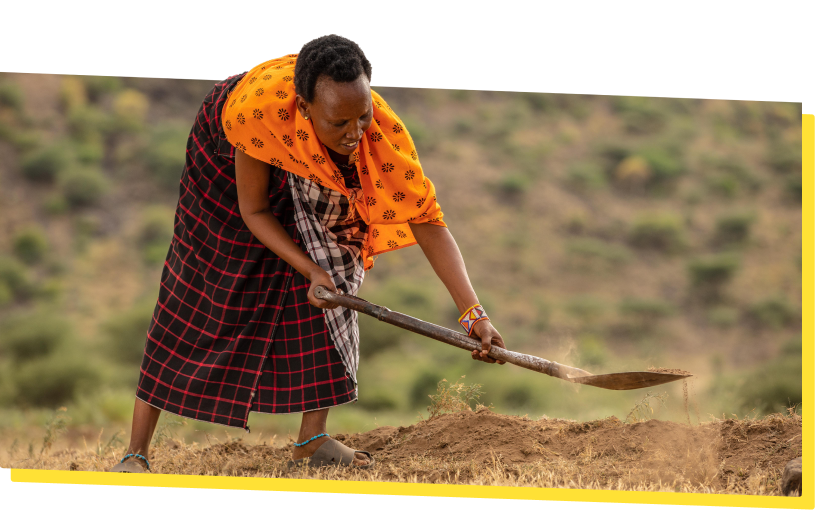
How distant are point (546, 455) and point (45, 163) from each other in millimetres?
9590

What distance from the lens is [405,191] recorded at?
97.7 inches

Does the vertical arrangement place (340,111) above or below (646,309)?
below

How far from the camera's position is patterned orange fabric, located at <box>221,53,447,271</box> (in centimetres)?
234

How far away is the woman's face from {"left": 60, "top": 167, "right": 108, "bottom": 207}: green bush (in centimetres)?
899

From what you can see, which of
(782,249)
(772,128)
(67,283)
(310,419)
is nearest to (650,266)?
(782,249)

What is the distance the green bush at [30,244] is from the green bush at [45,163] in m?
0.74

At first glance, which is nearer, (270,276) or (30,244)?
(270,276)

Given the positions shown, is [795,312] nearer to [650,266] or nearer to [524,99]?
[650,266]

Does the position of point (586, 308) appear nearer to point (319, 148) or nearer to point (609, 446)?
point (609, 446)

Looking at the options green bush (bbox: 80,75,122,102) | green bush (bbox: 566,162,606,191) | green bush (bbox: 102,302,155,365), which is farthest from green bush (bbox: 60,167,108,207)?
green bush (bbox: 566,162,606,191)

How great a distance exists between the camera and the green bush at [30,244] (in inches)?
397

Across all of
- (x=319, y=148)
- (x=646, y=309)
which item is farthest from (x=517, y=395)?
(x=319, y=148)

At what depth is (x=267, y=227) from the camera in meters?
2.51

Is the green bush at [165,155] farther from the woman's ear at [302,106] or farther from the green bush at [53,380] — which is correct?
the woman's ear at [302,106]
